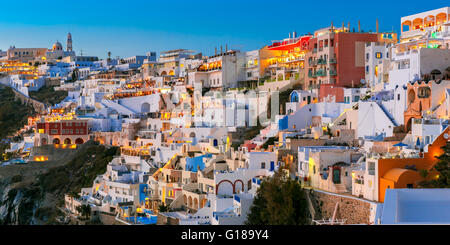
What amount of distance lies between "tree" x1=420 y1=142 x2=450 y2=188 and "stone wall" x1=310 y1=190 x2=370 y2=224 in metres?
1.76

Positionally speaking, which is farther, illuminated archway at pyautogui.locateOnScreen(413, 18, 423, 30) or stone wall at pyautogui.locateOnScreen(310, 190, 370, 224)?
illuminated archway at pyautogui.locateOnScreen(413, 18, 423, 30)

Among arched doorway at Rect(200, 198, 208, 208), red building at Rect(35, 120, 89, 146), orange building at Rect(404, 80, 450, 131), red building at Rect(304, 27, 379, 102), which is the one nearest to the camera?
orange building at Rect(404, 80, 450, 131)

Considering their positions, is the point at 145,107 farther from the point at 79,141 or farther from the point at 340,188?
the point at 340,188

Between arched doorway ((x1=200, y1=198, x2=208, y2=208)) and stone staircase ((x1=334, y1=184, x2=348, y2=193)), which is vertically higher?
stone staircase ((x1=334, y1=184, x2=348, y2=193))

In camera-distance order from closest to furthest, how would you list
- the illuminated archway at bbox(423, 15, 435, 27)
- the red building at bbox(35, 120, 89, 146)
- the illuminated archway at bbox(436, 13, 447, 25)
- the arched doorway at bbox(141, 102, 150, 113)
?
the illuminated archway at bbox(436, 13, 447, 25)
the illuminated archway at bbox(423, 15, 435, 27)
the red building at bbox(35, 120, 89, 146)
the arched doorway at bbox(141, 102, 150, 113)

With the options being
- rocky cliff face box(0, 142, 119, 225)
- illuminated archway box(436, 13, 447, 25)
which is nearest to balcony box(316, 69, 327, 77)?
illuminated archway box(436, 13, 447, 25)

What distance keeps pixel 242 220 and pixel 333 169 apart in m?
3.38

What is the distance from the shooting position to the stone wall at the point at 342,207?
52.4ft

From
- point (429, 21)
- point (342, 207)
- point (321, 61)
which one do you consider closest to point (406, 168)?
point (342, 207)

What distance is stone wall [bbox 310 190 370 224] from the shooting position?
15973 millimetres

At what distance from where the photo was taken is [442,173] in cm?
1545

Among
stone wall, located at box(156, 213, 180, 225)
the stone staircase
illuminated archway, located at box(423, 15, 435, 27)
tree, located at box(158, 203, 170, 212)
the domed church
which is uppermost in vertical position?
the domed church

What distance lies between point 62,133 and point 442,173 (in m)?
35.8

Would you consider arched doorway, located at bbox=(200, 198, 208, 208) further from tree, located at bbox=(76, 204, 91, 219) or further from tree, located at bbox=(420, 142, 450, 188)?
tree, located at bbox=(420, 142, 450, 188)
